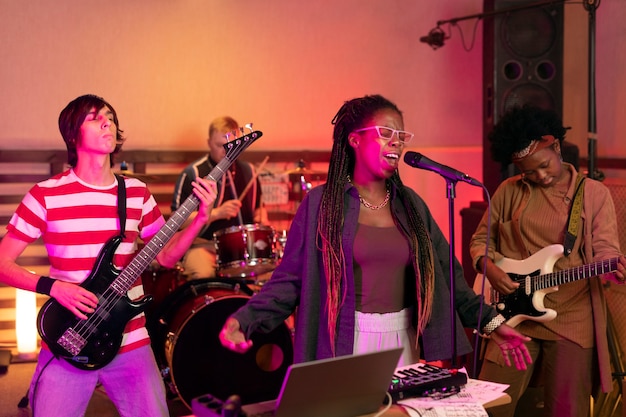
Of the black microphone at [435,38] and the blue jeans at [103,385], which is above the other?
the black microphone at [435,38]

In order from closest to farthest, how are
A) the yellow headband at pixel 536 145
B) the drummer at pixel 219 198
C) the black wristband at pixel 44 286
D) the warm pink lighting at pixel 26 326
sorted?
the black wristband at pixel 44 286
the yellow headband at pixel 536 145
the drummer at pixel 219 198
the warm pink lighting at pixel 26 326

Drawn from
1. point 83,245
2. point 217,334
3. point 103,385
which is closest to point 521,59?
point 217,334

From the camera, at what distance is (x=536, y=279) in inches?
153

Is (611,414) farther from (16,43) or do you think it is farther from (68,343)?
(16,43)

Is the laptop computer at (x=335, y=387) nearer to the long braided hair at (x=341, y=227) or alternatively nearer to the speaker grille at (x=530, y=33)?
the long braided hair at (x=341, y=227)

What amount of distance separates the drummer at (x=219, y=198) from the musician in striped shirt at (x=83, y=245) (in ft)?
7.66

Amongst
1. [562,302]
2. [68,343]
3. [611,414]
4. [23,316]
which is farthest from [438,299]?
[23,316]

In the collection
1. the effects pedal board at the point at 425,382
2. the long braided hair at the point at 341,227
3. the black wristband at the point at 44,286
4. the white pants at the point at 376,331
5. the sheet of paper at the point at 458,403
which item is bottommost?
the sheet of paper at the point at 458,403

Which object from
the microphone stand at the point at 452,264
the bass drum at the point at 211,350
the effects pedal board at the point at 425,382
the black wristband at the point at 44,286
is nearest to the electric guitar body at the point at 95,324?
the black wristband at the point at 44,286

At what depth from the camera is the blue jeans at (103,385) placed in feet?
9.98

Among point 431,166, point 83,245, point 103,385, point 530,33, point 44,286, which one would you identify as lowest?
point 103,385

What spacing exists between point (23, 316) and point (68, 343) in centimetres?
363

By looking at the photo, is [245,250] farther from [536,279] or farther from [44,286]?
[44,286]

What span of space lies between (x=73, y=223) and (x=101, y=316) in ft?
1.23
